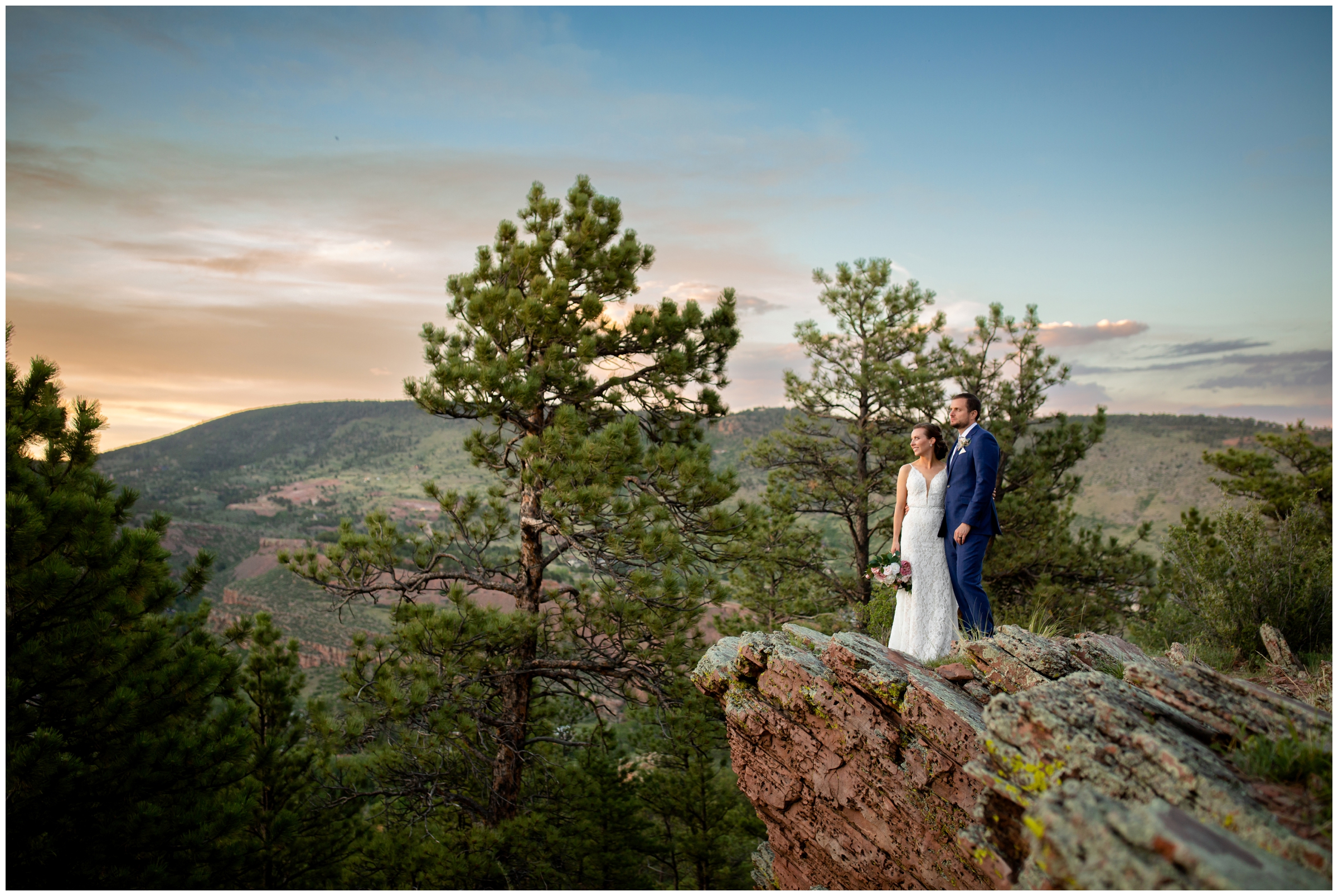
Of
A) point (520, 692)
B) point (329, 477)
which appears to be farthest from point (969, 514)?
point (329, 477)

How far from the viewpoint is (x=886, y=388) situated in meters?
13.5

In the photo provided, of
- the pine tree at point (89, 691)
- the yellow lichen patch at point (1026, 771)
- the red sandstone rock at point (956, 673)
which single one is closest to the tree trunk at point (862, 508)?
the red sandstone rock at point (956, 673)

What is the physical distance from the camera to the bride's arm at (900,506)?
6.22 meters

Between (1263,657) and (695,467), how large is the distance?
635 cm

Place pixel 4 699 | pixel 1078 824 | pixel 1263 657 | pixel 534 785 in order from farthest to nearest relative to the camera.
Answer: pixel 534 785, pixel 1263 657, pixel 4 699, pixel 1078 824

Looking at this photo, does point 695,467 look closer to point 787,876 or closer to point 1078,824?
point 787,876

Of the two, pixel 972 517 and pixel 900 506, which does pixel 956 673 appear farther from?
pixel 900 506

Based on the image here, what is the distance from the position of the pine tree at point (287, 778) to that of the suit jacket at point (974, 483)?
7.80 m

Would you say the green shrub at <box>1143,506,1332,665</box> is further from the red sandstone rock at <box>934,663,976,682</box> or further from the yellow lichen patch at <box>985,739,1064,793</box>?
the yellow lichen patch at <box>985,739,1064,793</box>

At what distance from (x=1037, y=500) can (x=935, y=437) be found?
29.1 ft

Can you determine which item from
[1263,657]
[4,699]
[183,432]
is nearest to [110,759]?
[4,699]

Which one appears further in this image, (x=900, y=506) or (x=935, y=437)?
(x=900, y=506)

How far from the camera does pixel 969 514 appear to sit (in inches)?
221

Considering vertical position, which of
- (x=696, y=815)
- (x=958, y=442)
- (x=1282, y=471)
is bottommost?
(x=696, y=815)
